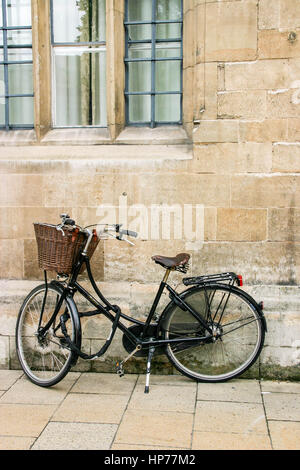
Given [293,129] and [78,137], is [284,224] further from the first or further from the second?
[78,137]

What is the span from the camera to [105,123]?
553 cm

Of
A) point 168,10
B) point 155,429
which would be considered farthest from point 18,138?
point 155,429

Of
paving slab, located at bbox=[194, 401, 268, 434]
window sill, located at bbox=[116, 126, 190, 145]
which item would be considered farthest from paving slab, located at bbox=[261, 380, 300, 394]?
window sill, located at bbox=[116, 126, 190, 145]

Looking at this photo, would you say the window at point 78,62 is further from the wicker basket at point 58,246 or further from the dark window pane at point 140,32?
the wicker basket at point 58,246

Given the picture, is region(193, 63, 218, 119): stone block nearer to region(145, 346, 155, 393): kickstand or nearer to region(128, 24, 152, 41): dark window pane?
region(128, 24, 152, 41): dark window pane

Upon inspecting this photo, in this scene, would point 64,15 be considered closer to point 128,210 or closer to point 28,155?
point 28,155

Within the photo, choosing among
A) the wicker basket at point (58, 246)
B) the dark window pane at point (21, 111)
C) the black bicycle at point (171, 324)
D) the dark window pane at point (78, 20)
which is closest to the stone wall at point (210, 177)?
the black bicycle at point (171, 324)

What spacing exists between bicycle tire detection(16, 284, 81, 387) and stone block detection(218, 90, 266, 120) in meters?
2.07

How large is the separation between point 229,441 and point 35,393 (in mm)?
1694

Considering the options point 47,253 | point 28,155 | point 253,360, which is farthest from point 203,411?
point 28,155

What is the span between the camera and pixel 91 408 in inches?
172

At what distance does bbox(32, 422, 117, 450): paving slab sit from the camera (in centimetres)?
377

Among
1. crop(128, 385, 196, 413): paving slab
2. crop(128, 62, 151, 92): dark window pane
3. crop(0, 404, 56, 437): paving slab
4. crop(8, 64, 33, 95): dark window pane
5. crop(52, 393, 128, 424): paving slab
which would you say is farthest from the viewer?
crop(8, 64, 33, 95): dark window pane

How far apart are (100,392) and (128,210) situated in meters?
1.57
